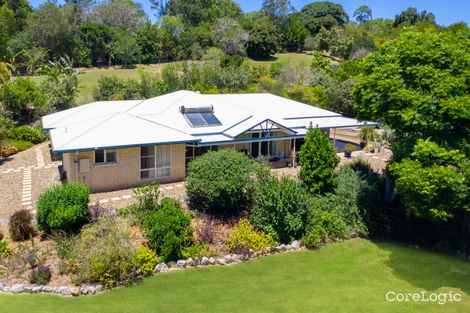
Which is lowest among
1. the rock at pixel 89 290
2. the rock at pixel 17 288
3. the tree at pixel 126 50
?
the rock at pixel 89 290

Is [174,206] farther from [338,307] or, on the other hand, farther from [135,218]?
[338,307]

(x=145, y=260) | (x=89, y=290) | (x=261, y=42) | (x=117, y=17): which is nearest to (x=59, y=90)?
(x=145, y=260)

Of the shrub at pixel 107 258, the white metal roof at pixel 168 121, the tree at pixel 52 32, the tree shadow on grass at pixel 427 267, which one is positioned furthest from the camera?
the tree at pixel 52 32

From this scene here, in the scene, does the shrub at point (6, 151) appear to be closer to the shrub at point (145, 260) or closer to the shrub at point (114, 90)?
the shrub at point (114, 90)

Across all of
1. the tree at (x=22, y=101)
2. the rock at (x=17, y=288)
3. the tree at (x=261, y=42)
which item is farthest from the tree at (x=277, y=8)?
the rock at (x=17, y=288)

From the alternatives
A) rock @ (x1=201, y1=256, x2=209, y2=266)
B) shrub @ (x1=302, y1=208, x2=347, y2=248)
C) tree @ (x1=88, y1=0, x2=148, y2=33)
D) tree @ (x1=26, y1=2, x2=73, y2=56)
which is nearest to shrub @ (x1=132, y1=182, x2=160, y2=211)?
rock @ (x1=201, y1=256, x2=209, y2=266)

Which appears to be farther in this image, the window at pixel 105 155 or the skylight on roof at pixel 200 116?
the skylight on roof at pixel 200 116
